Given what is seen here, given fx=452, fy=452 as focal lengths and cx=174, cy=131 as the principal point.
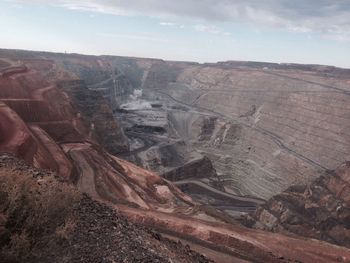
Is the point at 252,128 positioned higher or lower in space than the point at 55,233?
lower

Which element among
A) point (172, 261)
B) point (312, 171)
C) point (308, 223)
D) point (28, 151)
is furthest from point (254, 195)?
point (172, 261)

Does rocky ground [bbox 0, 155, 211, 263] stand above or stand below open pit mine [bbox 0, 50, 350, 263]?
above

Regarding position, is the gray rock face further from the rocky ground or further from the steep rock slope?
the rocky ground

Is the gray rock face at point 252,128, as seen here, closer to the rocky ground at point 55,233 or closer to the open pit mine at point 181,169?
the open pit mine at point 181,169

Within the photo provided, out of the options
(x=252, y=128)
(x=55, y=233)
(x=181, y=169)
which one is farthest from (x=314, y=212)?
(x=252, y=128)

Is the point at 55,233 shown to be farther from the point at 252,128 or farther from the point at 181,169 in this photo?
the point at 252,128

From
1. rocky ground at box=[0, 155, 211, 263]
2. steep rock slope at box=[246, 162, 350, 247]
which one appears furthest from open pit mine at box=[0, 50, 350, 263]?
steep rock slope at box=[246, 162, 350, 247]

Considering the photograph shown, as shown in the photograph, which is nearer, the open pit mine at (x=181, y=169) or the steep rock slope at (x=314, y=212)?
the open pit mine at (x=181, y=169)

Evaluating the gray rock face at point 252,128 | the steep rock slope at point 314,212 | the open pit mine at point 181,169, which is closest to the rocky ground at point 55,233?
the open pit mine at point 181,169
